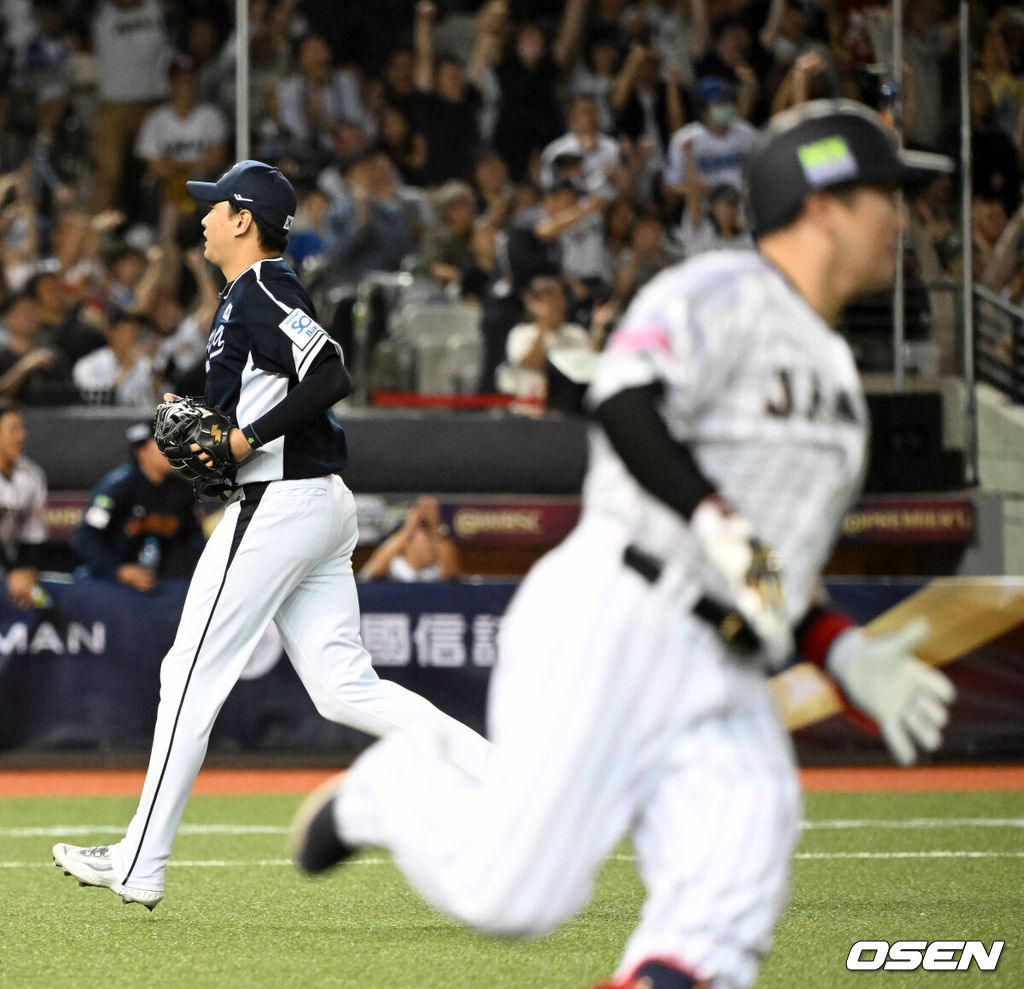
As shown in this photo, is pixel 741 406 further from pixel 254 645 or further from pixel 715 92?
pixel 715 92

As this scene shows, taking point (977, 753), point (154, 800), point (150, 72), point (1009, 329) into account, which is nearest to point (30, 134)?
point (150, 72)

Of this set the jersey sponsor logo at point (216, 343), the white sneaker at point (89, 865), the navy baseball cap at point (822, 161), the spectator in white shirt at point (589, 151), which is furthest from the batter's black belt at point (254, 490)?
the spectator in white shirt at point (589, 151)

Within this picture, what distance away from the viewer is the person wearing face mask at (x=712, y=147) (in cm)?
1434

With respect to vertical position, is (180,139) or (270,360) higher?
(180,139)

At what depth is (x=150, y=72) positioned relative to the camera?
1510 cm

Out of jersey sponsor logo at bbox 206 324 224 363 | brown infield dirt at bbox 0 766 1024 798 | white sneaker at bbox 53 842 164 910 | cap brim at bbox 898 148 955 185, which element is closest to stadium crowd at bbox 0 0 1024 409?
brown infield dirt at bbox 0 766 1024 798

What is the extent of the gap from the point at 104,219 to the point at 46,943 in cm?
1017

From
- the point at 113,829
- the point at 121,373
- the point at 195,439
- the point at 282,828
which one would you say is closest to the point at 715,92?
the point at 121,373

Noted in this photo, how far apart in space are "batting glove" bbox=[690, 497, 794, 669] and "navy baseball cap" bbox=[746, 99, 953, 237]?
23.7 inches

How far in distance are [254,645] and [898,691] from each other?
2.60m

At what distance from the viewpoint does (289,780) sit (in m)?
9.88

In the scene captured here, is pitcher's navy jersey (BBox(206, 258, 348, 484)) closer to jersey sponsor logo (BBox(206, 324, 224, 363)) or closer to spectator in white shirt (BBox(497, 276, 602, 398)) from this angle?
jersey sponsor logo (BBox(206, 324, 224, 363))

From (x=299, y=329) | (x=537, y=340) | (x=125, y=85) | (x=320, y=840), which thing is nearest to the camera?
(x=320, y=840)

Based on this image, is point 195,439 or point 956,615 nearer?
point 195,439
